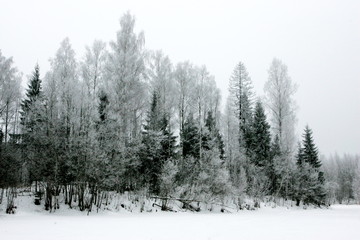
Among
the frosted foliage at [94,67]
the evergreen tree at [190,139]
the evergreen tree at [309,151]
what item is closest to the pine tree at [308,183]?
the evergreen tree at [309,151]

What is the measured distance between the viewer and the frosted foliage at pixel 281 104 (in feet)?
117

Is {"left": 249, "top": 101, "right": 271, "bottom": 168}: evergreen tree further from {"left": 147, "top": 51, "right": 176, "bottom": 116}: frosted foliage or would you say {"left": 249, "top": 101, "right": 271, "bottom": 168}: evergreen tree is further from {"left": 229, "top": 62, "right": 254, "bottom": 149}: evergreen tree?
{"left": 147, "top": 51, "right": 176, "bottom": 116}: frosted foliage

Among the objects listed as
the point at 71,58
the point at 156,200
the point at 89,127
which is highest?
the point at 71,58

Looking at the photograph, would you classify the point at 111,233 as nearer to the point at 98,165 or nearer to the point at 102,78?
the point at 98,165

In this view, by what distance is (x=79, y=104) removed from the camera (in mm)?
21016

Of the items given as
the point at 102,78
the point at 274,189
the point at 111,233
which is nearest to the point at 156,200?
the point at 102,78

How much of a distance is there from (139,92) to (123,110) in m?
2.52

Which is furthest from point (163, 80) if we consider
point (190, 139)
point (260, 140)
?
point (260, 140)

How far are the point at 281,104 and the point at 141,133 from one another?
1934 centimetres

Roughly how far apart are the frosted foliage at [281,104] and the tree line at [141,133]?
0.12 m

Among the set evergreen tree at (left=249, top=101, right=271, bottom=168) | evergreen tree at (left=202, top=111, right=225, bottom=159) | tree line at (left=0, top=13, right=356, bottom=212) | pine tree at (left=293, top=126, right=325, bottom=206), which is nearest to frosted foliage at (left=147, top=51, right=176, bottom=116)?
tree line at (left=0, top=13, right=356, bottom=212)

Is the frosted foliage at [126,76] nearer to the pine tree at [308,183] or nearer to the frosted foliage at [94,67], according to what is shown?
the frosted foliage at [94,67]

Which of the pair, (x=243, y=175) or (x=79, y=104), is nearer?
(x=79, y=104)

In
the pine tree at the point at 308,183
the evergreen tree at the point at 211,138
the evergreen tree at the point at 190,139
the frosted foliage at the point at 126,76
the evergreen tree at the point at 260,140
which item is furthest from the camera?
the evergreen tree at the point at 260,140
